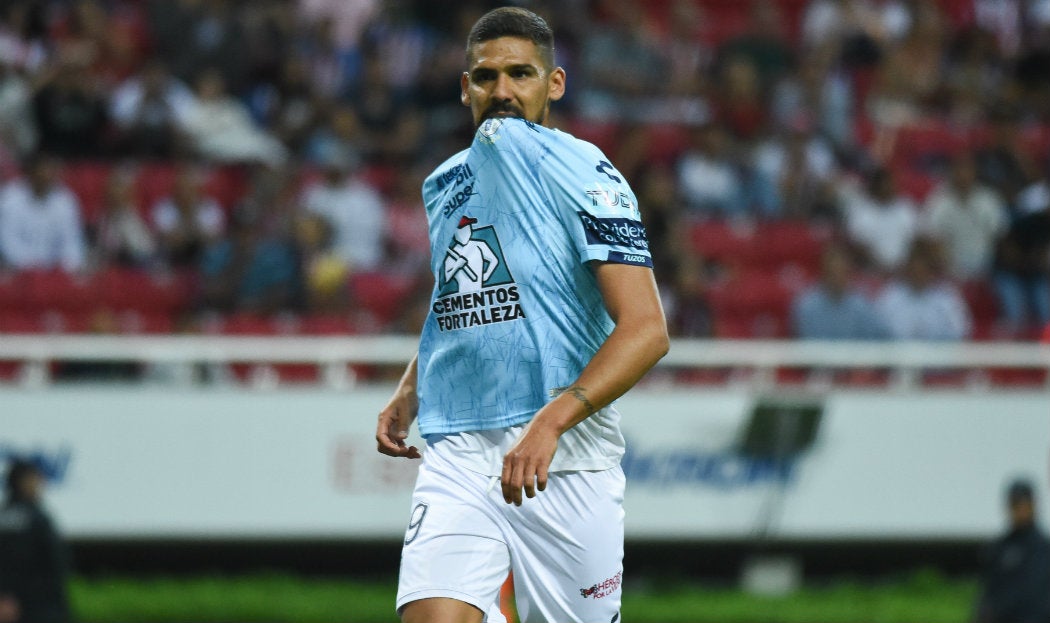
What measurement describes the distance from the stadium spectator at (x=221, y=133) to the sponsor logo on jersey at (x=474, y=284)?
9.90m

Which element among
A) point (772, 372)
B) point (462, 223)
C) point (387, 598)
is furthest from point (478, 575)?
point (772, 372)

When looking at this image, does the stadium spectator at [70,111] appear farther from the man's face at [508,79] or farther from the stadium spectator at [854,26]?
the man's face at [508,79]

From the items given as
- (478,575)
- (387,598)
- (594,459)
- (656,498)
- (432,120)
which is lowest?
(387,598)

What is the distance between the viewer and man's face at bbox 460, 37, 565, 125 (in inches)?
163

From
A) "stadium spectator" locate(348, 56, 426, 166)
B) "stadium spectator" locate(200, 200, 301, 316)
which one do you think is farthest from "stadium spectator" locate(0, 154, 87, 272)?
"stadium spectator" locate(348, 56, 426, 166)

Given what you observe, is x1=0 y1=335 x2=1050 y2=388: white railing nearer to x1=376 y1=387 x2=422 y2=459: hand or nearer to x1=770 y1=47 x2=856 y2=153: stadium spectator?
x1=770 y1=47 x2=856 y2=153: stadium spectator

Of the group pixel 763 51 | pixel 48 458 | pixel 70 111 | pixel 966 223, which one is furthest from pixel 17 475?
pixel 763 51

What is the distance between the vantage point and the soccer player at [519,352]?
404cm

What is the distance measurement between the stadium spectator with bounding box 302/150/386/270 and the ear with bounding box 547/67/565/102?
8988 millimetres

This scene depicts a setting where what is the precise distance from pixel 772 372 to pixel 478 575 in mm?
9185

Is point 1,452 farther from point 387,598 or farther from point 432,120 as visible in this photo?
point 432,120

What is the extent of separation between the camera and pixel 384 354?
11727mm

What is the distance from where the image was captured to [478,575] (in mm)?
4059

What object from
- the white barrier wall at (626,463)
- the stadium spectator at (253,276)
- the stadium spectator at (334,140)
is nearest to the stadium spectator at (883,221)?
the white barrier wall at (626,463)
